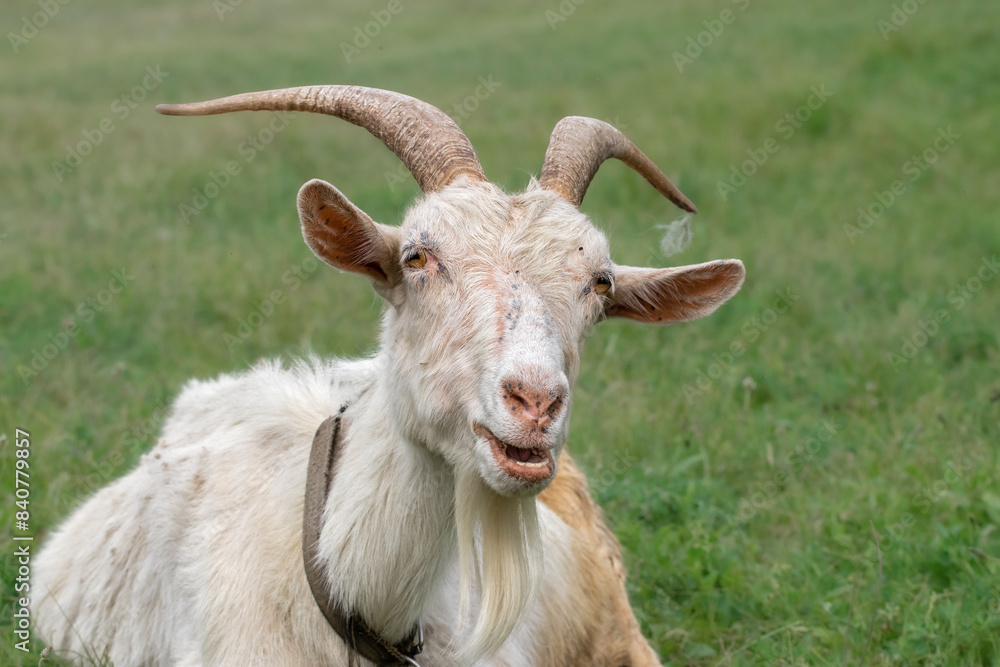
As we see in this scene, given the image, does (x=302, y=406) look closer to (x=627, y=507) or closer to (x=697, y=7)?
(x=627, y=507)

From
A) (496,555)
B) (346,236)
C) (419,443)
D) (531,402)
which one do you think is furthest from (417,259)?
(496,555)

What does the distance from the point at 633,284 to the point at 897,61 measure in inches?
455

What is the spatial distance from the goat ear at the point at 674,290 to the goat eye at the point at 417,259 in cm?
63

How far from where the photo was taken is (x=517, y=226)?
2988mm

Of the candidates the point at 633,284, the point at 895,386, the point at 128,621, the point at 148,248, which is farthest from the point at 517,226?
the point at 148,248

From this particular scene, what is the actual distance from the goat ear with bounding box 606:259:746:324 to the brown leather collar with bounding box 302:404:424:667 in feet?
3.25

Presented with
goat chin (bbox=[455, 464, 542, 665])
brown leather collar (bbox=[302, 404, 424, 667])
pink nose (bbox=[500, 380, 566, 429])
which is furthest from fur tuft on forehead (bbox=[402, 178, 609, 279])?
brown leather collar (bbox=[302, 404, 424, 667])

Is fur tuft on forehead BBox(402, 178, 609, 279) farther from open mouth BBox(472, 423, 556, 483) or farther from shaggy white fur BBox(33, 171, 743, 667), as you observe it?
open mouth BBox(472, 423, 556, 483)

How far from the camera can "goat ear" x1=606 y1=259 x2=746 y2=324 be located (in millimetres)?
3271

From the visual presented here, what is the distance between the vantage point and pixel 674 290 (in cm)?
336

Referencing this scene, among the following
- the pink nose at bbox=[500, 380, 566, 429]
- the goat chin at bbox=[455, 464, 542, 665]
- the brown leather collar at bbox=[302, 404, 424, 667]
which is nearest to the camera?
the pink nose at bbox=[500, 380, 566, 429]

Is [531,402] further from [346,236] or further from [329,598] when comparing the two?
[329,598]

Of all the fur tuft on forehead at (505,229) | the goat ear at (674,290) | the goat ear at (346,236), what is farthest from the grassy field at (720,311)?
the fur tuft on forehead at (505,229)

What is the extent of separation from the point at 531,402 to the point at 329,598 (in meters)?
0.95
